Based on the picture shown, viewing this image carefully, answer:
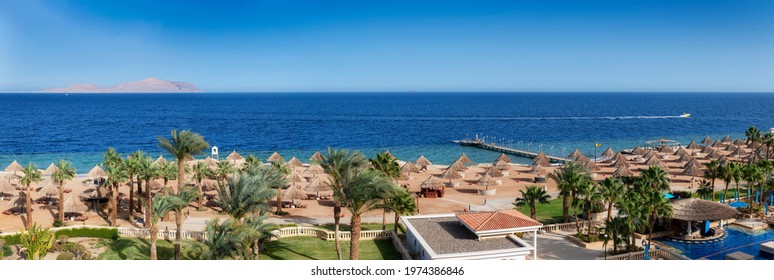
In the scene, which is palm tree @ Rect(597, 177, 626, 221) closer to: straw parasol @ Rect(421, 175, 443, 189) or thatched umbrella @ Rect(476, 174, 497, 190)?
thatched umbrella @ Rect(476, 174, 497, 190)

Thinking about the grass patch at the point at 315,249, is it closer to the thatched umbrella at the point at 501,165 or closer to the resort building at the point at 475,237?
the resort building at the point at 475,237

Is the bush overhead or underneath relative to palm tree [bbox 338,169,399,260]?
underneath

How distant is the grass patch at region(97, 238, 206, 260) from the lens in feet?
78.2

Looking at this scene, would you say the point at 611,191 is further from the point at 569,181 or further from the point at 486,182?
the point at 486,182

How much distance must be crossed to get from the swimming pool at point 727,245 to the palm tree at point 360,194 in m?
17.0

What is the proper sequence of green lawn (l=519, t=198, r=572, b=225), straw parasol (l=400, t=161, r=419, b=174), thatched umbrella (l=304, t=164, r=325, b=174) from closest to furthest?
1. green lawn (l=519, t=198, r=572, b=225)
2. straw parasol (l=400, t=161, r=419, b=174)
3. thatched umbrella (l=304, t=164, r=325, b=174)

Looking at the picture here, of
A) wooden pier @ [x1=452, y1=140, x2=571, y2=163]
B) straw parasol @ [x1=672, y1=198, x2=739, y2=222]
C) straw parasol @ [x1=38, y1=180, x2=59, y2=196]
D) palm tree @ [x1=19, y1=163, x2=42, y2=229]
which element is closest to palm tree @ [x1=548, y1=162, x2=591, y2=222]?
straw parasol @ [x1=672, y1=198, x2=739, y2=222]

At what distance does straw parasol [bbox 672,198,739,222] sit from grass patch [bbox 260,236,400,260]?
1745 cm

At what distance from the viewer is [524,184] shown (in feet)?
167

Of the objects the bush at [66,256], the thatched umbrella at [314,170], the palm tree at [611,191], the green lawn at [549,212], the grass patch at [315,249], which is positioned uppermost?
the palm tree at [611,191]

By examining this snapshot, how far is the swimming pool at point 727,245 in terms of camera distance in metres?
26.5

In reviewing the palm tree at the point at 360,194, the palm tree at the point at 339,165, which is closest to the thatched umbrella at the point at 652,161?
the palm tree at the point at 339,165

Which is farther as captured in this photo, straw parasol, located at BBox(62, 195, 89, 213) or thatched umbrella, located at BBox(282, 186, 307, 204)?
thatched umbrella, located at BBox(282, 186, 307, 204)
